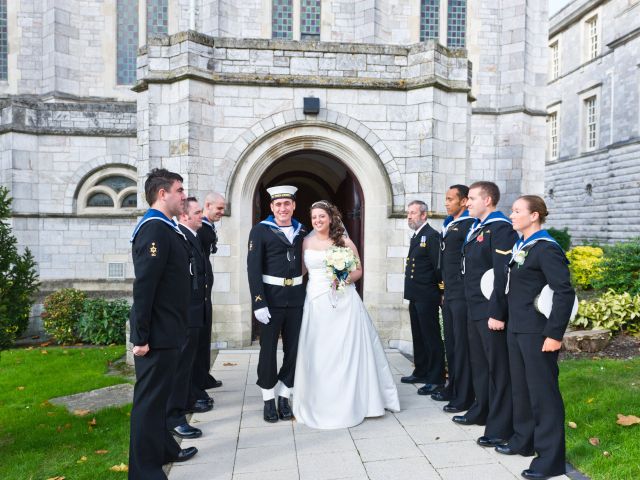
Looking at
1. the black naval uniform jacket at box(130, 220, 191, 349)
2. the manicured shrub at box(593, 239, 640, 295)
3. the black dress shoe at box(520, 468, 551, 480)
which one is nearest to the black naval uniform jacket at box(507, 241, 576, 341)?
the black dress shoe at box(520, 468, 551, 480)

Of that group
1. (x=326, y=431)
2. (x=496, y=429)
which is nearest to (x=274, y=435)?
(x=326, y=431)

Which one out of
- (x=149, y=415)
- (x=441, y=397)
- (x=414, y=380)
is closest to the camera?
(x=149, y=415)

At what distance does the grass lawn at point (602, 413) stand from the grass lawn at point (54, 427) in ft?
12.9

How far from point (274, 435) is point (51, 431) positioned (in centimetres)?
236

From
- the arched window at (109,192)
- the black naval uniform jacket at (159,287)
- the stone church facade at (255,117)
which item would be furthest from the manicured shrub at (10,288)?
the arched window at (109,192)

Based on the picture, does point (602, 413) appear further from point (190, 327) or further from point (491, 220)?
point (190, 327)

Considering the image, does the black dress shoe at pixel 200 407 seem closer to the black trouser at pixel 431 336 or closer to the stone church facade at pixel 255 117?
the black trouser at pixel 431 336

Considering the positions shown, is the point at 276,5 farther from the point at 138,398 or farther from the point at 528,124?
the point at 138,398

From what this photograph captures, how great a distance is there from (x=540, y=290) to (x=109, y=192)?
551 inches

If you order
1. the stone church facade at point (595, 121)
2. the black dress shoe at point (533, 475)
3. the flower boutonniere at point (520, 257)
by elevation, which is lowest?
the black dress shoe at point (533, 475)

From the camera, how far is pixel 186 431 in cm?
484

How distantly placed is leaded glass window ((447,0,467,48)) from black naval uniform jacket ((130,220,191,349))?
53.7 feet

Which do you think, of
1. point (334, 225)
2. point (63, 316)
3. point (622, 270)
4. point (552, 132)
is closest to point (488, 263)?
point (334, 225)

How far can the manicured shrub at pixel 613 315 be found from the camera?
858 cm
